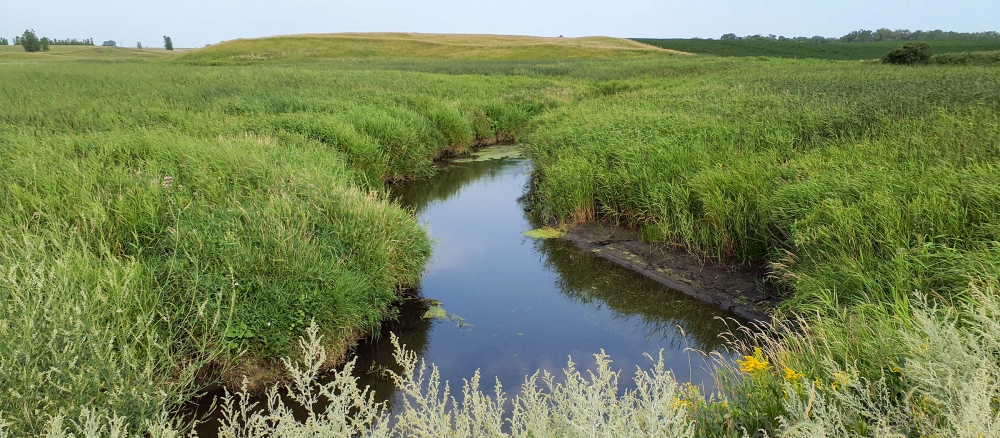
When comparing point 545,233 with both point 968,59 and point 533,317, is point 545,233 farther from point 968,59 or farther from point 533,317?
point 968,59

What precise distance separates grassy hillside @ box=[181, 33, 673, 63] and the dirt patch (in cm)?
4293

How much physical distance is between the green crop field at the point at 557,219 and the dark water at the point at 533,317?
0.47 meters

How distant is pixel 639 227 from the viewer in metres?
7.65

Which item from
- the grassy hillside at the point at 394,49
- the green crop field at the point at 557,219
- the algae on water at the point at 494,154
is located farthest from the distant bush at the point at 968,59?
the grassy hillside at the point at 394,49

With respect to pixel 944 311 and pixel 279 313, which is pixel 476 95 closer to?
pixel 279 313

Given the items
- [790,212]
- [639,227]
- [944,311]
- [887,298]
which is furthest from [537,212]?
[944,311]

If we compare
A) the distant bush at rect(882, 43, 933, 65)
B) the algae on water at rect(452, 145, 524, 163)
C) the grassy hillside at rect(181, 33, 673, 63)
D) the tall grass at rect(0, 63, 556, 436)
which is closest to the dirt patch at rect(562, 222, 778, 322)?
the tall grass at rect(0, 63, 556, 436)

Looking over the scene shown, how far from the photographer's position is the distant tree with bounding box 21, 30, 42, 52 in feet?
255

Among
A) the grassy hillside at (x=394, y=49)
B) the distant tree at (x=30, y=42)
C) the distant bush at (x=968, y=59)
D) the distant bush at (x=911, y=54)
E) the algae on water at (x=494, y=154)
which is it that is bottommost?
the algae on water at (x=494, y=154)

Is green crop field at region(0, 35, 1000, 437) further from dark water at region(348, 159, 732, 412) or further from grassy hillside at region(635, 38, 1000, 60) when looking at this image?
grassy hillside at region(635, 38, 1000, 60)

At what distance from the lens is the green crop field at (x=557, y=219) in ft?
8.87

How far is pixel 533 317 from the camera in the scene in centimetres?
577

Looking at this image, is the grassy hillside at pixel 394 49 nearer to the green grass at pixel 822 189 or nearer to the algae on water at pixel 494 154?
the algae on water at pixel 494 154

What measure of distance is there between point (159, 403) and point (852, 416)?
3.42 metres
